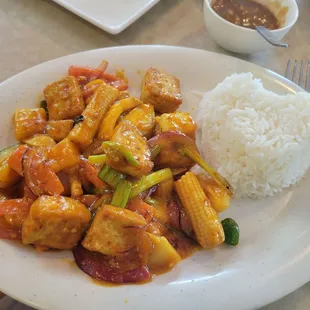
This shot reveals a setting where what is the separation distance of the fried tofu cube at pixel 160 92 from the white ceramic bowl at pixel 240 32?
58cm

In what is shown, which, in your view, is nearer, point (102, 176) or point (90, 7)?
point (102, 176)

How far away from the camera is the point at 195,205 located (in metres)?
1.73

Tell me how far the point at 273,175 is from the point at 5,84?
135 centimetres

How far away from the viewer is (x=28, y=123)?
1.91 metres

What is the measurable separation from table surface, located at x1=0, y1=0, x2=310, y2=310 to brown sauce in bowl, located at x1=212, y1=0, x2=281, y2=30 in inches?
9.3

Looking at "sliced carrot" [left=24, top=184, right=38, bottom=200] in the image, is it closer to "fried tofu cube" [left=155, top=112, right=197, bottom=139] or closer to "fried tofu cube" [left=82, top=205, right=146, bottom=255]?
"fried tofu cube" [left=82, top=205, right=146, bottom=255]

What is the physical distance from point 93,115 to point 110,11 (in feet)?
3.47

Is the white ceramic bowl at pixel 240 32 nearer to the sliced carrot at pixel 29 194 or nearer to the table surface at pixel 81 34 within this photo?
the table surface at pixel 81 34

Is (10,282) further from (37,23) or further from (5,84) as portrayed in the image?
(37,23)

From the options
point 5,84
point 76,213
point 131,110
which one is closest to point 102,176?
point 76,213

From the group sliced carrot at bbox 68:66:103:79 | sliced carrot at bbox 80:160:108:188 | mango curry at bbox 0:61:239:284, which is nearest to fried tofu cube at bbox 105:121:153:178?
mango curry at bbox 0:61:239:284

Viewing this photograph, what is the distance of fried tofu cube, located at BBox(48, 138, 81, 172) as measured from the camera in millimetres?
1711

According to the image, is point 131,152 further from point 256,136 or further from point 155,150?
point 256,136

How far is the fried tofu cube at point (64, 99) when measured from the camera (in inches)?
77.3
